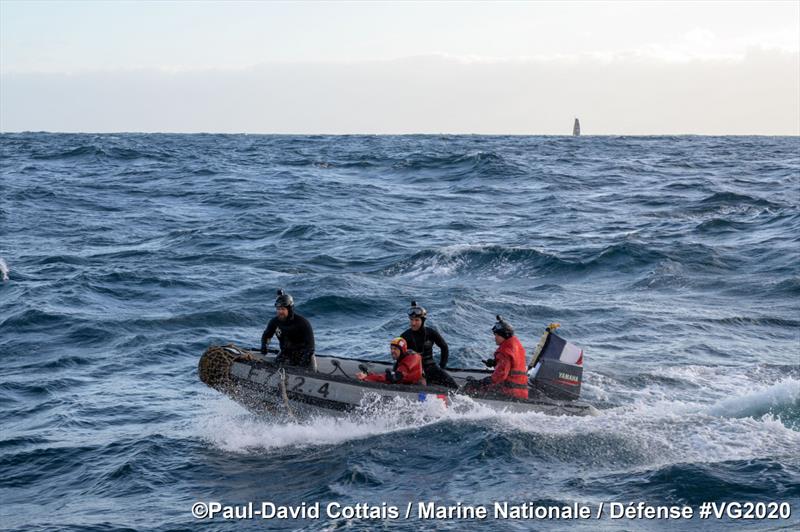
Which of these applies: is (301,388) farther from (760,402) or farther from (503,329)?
(760,402)

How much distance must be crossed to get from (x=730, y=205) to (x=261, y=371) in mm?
30688

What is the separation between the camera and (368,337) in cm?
2152

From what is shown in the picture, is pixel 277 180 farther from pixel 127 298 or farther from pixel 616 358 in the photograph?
pixel 616 358

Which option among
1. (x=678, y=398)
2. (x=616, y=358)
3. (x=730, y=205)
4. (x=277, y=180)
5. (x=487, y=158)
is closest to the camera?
(x=678, y=398)

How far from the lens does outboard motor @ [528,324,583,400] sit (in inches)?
593

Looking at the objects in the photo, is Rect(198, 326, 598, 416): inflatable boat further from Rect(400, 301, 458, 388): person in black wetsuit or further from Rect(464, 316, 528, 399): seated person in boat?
Rect(400, 301, 458, 388): person in black wetsuit

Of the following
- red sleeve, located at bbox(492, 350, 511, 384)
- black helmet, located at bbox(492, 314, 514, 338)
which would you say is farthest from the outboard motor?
black helmet, located at bbox(492, 314, 514, 338)

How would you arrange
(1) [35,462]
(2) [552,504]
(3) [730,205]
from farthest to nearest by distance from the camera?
(3) [730,205], (1) [35,462], (2) [552,504]

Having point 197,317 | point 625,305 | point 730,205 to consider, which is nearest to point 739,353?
point 625,305

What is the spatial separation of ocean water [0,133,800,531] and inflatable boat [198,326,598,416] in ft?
0.84

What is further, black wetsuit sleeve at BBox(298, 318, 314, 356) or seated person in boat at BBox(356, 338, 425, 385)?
black wetsuit sleeve at BBox(298, 318, 314, 356)

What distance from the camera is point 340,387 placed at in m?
14.4

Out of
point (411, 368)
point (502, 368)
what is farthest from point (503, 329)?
point (411, 368)

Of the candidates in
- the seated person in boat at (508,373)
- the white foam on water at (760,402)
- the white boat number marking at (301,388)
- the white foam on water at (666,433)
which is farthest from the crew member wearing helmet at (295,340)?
the white foam on water at (760,402)
